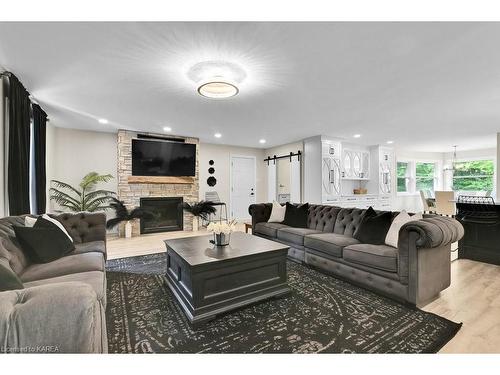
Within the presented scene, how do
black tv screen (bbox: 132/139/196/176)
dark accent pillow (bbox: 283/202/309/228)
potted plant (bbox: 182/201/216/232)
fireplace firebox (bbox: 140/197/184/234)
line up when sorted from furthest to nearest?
1. potted plant (bbox: 182/201/216/232)
2. fireplace firebox (bbox: 140/197/184/234)
3. black tv screen (bbox: 132/139/196/176)
4. dark accent pillow (bbox: 283/202/309/228)

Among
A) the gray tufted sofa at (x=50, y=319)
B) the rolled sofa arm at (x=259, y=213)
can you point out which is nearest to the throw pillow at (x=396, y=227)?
the rolled sofa arm at (x=259, y=213)

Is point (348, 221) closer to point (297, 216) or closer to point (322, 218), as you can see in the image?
point (322, 218)

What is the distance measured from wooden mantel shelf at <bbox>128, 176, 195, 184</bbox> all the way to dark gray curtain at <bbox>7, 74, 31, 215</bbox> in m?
2.70

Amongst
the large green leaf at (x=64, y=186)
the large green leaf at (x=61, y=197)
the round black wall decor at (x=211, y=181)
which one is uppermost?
the round black wall decor at (x=211, y=181)

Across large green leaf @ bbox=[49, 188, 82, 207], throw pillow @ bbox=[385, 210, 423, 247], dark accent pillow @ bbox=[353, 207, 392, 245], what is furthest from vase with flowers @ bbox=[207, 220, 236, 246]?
large green leaf @ bbox=[49, 188, 82, 207]

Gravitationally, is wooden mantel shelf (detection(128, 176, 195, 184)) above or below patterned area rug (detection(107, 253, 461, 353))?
above

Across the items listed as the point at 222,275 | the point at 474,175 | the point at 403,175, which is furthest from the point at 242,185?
the point at 474,175

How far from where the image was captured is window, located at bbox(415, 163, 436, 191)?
919 cm

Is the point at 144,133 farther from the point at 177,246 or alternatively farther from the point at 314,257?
the point at 314,257

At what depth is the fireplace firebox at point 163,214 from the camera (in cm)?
596

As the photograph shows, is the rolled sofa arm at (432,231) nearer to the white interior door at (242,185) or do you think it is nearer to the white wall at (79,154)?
the white interior door at (242,185)

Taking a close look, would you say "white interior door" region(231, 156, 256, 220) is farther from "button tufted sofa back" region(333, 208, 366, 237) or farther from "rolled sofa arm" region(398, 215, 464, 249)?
"rolled sofa arm" region(398, 215, 464, 249)

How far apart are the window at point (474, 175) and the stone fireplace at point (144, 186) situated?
9726mm
